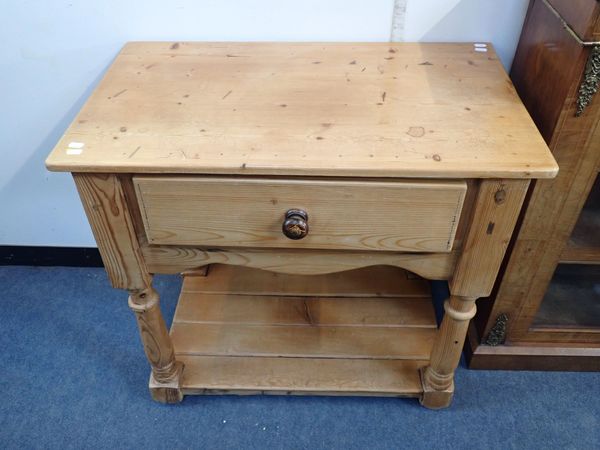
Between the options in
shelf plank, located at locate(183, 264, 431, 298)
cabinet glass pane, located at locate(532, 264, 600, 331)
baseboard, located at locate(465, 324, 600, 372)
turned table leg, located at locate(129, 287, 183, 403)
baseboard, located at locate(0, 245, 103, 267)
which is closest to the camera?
turned table leg, located at locate(129, 287, 183, 403)

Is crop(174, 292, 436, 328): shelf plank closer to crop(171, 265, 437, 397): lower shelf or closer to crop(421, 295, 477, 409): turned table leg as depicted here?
crop(171, 265, 437, 397): lower shelf

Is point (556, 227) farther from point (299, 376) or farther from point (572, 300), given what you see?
point (299, 376)

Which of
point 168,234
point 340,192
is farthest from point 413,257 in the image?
point 168,234

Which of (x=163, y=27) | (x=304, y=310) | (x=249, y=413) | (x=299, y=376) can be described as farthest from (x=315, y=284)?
(x=163, y=27)

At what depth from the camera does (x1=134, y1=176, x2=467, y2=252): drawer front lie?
79 centimetres

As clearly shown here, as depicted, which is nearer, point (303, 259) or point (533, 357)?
point (303, 259)

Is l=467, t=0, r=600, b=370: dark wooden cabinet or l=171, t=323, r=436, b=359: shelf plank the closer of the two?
l=467, t=0, r=600, b=370: dark wooden cabinet

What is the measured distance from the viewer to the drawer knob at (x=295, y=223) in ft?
2.67

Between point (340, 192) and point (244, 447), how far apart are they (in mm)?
698

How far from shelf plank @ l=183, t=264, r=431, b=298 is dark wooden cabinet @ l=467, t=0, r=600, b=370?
0.22 meters

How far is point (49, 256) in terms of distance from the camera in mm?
1562

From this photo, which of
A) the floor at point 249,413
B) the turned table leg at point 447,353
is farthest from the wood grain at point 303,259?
the floor at point 249,413

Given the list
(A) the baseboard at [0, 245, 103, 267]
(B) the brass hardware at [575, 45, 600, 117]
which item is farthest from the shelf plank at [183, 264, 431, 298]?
(B) the brass hardware at [575, 45, 600, 117]

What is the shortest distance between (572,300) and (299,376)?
679 mm
